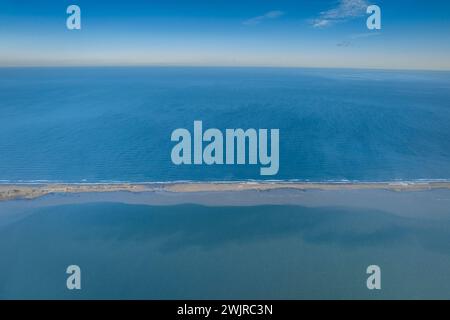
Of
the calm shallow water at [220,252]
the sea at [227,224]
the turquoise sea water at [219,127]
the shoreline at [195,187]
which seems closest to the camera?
the calm shallow water at [220,252]

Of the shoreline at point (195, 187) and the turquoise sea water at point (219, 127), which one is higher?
the turquoise sea water at point (219, 127)

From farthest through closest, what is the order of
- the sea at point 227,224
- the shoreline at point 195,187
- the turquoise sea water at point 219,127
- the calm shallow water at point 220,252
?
the turquoise sea water at point 219,127 < the shoreline at point 195,187 < the sea at point 227,224 < the calm shallow water at point 220,252

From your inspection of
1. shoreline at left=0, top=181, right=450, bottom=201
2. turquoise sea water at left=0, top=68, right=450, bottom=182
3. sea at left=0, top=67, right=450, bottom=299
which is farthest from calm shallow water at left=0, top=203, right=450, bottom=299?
turquoise sea water at left=0, top=68, right=450, bottom=182

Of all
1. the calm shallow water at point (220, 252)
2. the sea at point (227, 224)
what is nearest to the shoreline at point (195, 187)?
the sea at point (227, 224)

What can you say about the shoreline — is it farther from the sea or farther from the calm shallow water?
the calm shallow water

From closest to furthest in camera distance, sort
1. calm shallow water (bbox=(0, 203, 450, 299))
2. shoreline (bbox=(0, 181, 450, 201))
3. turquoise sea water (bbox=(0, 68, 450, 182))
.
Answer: calm shallow water (bbox=(0, 203, 450, 299))
shoreline (bbox=(0, 181, 450, 201))
turquoise sea water (bbox=(0, 68, 450, 182))

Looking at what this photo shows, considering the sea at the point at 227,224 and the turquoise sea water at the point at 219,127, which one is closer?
the sea at the point at 227,224

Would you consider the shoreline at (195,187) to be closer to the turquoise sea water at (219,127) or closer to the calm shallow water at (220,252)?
the turquoise sea water at (219,127)
